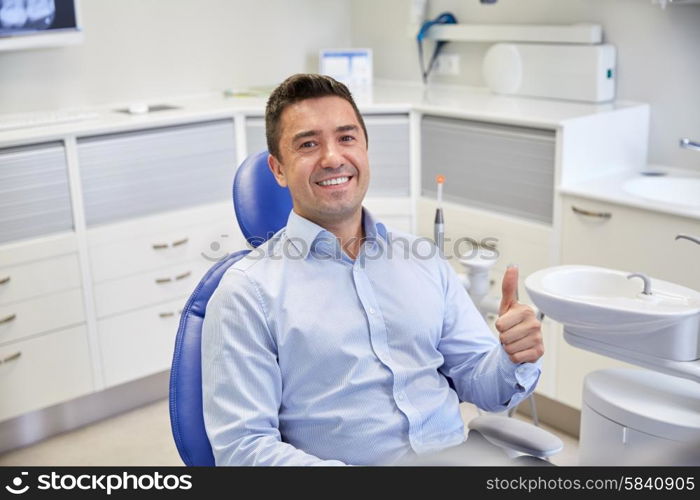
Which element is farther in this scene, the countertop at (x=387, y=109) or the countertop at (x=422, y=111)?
the countertop at (x=387, y=109)

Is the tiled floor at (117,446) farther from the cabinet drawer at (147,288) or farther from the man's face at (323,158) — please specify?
the man's face at (323,158)

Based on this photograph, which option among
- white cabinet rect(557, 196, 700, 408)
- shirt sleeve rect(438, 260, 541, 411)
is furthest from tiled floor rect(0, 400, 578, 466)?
shirt sleeve rect(438, 260, 541, 411)

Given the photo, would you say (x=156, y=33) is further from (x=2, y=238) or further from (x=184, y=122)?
(x=2, y=238)

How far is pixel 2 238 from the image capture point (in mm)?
2766

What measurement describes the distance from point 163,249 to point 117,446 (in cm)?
69

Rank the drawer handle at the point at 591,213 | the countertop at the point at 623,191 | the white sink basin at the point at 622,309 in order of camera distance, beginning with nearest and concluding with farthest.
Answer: the white sink basin at the point at 622,309 → the countertop at the point at 623,191 → the drawer handle at the point at 591,213

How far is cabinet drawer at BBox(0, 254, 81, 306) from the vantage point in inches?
110

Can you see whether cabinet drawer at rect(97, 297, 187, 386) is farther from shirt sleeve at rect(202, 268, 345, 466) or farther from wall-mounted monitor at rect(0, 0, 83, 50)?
shirt sleeve at rect(202, 268, 345, 466)

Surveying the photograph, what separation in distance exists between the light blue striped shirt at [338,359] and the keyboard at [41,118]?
153 cm

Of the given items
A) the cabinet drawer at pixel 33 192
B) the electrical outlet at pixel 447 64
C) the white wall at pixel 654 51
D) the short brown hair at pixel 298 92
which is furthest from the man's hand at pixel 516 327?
the electrical outlet at pixel 447 64

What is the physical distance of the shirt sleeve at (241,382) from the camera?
55.0 inches

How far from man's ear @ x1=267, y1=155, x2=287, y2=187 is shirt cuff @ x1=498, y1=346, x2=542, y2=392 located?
1.67ft
